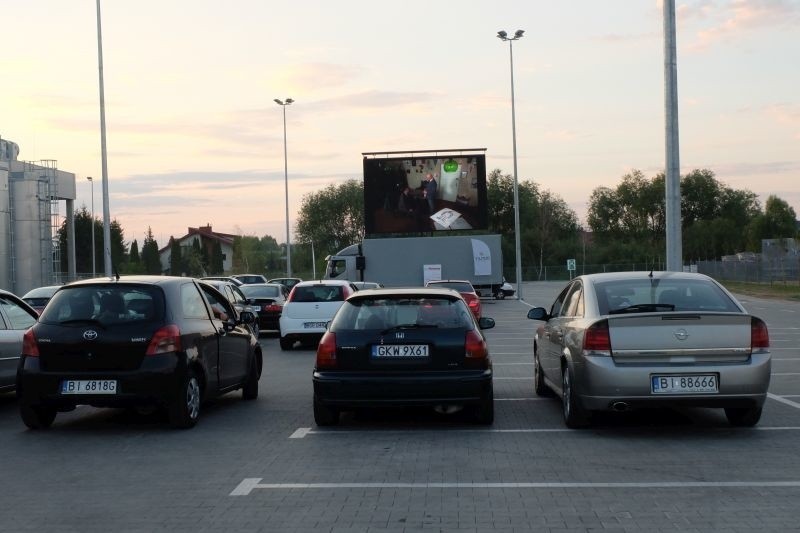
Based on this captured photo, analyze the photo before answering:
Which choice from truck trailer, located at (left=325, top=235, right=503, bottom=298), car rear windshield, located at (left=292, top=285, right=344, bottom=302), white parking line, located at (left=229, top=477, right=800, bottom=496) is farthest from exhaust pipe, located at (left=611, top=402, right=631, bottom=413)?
truck trailer, located at (left=325, top=235, right=503, bottom=298)

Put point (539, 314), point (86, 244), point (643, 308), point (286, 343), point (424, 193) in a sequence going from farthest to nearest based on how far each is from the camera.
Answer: point (86, 244) → point (424, 193) → point (286, 343) → point (539, 314) → point (643, 308)

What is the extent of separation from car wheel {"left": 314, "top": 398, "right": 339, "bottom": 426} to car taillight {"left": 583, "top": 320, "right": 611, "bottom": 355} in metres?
2.49

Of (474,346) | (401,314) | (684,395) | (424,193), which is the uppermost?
(424,193)

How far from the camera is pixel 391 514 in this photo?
645cm

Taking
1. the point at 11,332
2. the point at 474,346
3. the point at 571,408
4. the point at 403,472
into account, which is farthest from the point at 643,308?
the point at 11,332

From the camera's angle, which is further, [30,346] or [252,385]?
[252,385]

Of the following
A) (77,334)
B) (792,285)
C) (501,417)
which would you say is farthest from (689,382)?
(792,285)

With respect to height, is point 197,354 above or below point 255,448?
above

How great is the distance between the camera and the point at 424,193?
53.7 metres

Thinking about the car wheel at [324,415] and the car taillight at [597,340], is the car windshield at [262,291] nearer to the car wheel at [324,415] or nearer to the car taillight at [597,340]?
the car wheel at [324,415]

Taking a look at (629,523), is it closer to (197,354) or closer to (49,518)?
(49,518)

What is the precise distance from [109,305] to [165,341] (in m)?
0.71

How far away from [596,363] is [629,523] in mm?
3114

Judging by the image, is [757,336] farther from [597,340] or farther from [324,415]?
[324,415]
